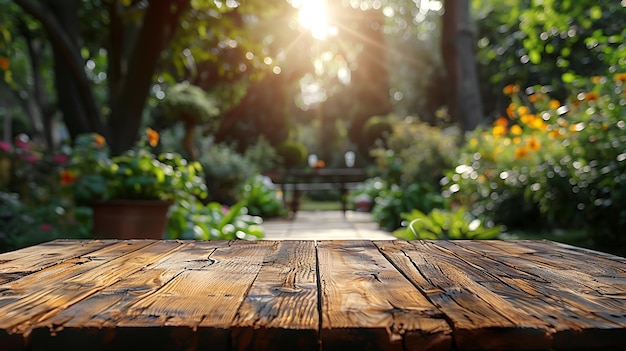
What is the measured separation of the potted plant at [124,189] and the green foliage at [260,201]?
4113mm

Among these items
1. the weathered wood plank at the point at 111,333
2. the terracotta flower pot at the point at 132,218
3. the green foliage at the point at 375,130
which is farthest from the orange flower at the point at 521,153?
the green foliage at the point at 375,130

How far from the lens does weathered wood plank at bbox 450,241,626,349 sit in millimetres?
762

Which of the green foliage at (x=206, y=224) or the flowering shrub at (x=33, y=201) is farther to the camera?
the green foliage at (x=206, y=224)

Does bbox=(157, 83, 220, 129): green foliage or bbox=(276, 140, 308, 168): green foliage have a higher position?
bbox=(276, 140, 308, 168): green foliage

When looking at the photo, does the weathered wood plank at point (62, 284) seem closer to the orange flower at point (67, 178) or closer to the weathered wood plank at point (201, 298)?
the weathered wood plank at point (201, 298)

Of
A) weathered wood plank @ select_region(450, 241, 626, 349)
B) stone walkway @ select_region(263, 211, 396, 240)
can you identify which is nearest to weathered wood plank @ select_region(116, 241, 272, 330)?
weathered wood plank @ select_region(450, 241, 626, 349)

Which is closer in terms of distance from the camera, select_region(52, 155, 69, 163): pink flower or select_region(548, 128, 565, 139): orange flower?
select_region(52, 155, 69, 163): pink flower

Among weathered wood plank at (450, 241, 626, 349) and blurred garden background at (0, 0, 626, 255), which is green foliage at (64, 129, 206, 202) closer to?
blurred garden background at (0, 0, 626, 255)

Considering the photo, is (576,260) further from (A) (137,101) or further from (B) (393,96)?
(B) (393,96)

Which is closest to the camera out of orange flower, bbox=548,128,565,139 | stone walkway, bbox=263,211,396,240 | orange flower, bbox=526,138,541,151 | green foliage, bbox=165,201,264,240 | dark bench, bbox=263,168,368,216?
green foliage, bbox=165,201,264,240

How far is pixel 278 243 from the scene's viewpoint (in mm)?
1809

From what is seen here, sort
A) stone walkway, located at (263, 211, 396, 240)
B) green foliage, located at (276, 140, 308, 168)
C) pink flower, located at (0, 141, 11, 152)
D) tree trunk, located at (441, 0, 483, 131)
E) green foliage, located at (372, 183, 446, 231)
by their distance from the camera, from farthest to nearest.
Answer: green foliage, located at (276, 140, 308, 168)
tree trunk, located at (441, 0, 483, 131)
green foliage, located at (372, 183, 446, 231)
stone walkway, located at (263, 211, 396, 240)
pink flower, located at (0, 141, 11, 152)

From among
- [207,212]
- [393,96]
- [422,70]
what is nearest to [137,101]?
[207,212]

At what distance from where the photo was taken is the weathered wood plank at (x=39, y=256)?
1.25m
